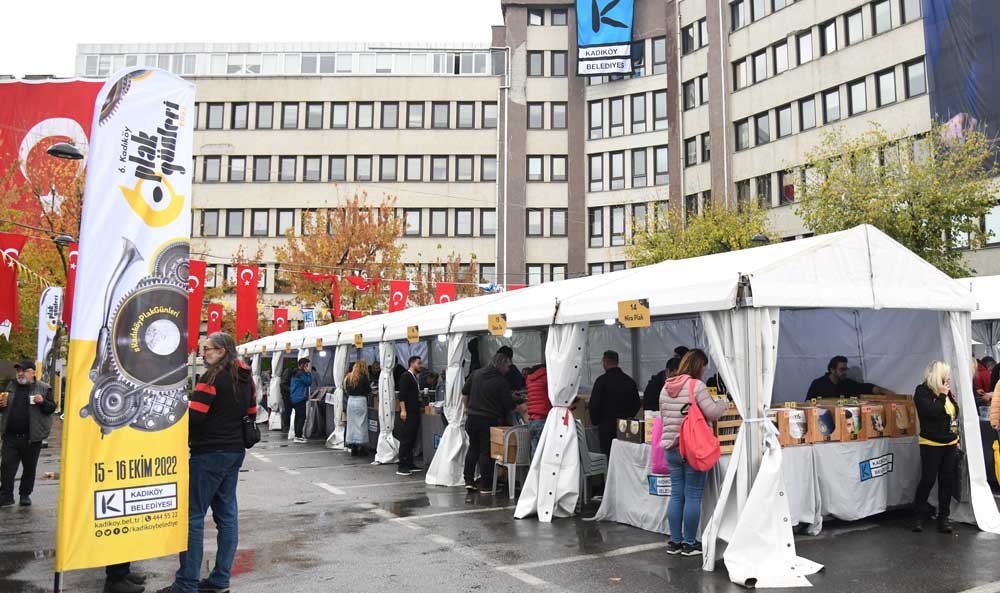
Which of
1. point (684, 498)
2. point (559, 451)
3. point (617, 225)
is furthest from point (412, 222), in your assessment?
point (684, 498)

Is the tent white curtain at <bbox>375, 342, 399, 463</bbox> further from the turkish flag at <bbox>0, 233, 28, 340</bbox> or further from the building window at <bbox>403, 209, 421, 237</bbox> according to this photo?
the building window at <bbox>403, 209, 421, 237</bbox>

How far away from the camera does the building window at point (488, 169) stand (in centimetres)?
4609

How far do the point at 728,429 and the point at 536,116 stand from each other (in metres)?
40.2

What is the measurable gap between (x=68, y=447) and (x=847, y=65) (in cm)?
3168

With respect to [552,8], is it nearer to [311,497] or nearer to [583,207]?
[583,207]

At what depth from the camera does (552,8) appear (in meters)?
46.2

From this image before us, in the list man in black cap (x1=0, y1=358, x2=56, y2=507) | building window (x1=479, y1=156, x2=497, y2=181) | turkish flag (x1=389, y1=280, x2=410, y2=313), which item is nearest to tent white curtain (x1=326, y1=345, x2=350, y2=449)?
man in black cap (x1=0, y1=358, x2=56, y2=507)

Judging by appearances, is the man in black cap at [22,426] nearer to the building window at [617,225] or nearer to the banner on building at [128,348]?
the banner on building at [128,348]

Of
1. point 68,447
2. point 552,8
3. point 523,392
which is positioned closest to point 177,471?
point 68,447

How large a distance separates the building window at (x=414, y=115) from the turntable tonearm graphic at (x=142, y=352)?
137 feet

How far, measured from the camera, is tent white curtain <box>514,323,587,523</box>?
350 inches

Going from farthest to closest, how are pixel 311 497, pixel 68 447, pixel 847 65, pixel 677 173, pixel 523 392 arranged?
pixel 677 173
pixel 847 65
pixel 523 392
pixel 311 497
pixel 68 447

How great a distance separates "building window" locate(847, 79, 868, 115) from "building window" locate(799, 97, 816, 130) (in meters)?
1.74

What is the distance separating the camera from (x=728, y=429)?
25.0 feet
